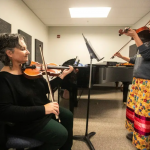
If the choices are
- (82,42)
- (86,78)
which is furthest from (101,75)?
(82,42)

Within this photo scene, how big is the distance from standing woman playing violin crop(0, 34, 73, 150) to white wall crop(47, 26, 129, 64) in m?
3.71

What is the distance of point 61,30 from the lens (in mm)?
4500

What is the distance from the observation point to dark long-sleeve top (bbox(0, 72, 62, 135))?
786 mm

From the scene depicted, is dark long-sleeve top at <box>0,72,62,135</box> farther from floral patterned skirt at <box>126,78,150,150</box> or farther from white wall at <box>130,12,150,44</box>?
white wall at <box>130,12,150,44</box>

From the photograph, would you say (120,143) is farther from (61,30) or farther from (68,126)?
(61,30)

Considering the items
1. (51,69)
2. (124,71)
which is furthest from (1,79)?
(124,71)

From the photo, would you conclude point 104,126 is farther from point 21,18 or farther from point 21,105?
point 21,18

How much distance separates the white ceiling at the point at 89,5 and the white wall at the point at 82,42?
1.85 ft

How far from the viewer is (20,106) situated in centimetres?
83

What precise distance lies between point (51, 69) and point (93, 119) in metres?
1.28

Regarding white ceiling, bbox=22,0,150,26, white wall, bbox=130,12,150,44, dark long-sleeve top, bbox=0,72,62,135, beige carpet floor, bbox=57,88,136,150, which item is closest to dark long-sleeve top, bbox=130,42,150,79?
beige carpet floor, bbox=57,88,136,150

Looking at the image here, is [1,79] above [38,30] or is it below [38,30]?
below

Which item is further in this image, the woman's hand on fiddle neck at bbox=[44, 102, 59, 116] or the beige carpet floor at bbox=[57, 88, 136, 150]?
the beige carpet floor at bbox=[57, 88, 136, 150]

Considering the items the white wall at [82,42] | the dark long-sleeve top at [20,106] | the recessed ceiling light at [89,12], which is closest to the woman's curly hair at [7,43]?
the dark long-sleeve top at [20,106]
